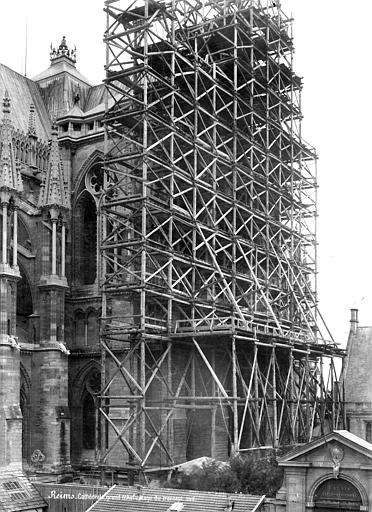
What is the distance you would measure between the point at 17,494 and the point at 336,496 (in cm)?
1192

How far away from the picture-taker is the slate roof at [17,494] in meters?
26.0

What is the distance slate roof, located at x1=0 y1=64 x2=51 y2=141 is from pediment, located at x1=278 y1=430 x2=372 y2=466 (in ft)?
81.3

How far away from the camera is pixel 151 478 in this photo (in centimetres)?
2705

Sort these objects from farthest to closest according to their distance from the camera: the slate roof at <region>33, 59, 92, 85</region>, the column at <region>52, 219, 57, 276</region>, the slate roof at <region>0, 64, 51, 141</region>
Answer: the slate roof at <region>33, 59, 92, 85</region>
the slate roof at <region>0, 64, 51, 141</region>
the column at <region>52, 219, 57, 276</region>

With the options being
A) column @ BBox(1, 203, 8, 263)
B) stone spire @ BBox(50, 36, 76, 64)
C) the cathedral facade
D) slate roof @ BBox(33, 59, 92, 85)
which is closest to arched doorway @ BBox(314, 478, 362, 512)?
the cathedral facade

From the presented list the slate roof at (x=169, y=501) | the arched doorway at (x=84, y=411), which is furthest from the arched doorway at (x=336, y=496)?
the arched doorway at (x=84, y=411)

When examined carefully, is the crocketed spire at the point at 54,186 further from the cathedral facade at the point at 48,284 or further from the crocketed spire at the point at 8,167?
the crocketed spire at the point at 8,167

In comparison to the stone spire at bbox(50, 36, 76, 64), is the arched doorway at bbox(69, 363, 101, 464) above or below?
below

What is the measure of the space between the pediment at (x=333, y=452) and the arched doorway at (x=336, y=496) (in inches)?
20.9

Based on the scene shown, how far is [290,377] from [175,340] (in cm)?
664

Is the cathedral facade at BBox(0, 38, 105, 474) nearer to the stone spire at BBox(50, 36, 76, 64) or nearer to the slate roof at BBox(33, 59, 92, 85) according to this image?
the slate roof at BBox(33, 59, 92, 85)

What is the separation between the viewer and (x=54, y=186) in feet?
116

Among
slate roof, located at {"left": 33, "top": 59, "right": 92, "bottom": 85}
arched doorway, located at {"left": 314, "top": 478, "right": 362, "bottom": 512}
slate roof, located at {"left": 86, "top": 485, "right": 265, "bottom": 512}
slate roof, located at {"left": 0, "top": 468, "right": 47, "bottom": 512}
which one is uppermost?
slate roof, located at {"left": 33, "top": 59, "right": 92, "bottom": 85}

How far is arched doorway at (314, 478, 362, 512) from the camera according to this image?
1983 cm
